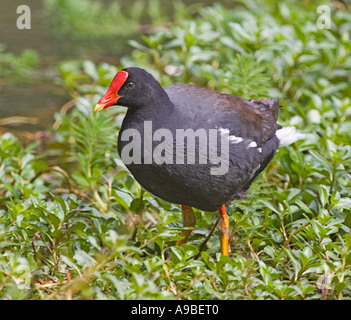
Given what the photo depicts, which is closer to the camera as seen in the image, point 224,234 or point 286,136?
point 224,234

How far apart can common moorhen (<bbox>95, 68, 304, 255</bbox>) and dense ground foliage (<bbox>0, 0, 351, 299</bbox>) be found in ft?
0.56

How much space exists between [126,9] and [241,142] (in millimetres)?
4668

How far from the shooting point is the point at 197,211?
358 cm

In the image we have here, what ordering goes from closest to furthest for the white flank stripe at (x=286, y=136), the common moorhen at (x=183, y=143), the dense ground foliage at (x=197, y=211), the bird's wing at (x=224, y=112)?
the dense ground foliage at (x=197, y=211) < the common moorhen at (x=183, y=143) < the bird's wing at (x=224, y=112) < the white flank stripe at (x=286, y=136)

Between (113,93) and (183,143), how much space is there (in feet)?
1.36

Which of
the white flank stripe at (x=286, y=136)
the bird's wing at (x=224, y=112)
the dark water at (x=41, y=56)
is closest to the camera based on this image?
the bird's wing at (x=224, y=112)

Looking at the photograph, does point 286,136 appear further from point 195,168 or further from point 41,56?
point 41,56

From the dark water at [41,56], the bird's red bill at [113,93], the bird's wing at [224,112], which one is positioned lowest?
the bird's wing at [224,112]

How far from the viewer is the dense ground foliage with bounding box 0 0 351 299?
278 centimetres

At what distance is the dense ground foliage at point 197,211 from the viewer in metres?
2.78

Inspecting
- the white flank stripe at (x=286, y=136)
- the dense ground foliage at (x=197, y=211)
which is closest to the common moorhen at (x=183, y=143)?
the dense ground foliage at (x=197, y=211)

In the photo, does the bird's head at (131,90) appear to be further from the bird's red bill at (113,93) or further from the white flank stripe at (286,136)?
the white flank stripe at (286,136)

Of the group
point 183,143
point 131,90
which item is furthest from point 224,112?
point 131,90

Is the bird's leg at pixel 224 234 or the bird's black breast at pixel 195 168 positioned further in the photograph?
the bird's leg at pixel 224 234
